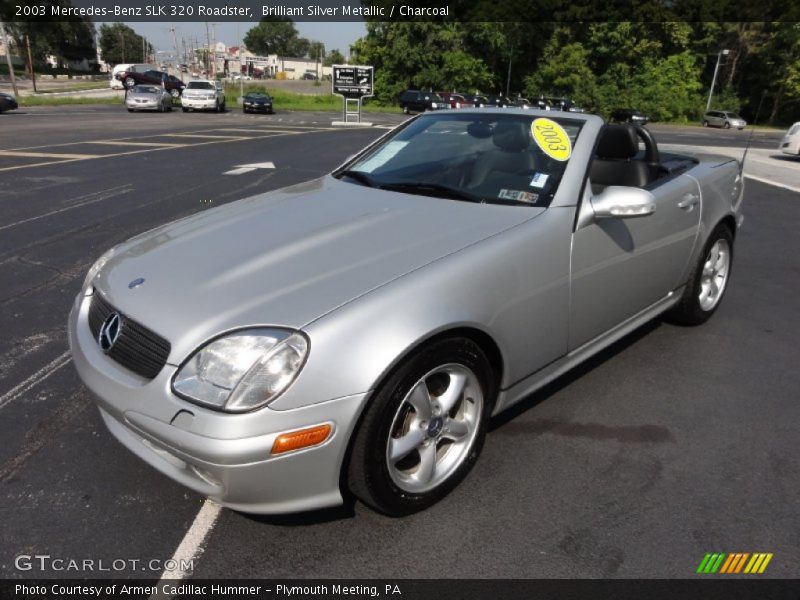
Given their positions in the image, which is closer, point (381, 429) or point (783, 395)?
point (381, 429)

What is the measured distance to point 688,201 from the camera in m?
3.71

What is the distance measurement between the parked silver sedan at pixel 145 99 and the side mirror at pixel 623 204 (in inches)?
1191

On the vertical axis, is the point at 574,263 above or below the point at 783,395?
above

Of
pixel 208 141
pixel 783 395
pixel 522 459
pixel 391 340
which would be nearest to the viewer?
pixel 391 340

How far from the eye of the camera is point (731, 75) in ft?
189

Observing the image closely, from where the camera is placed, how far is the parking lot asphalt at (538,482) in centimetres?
218

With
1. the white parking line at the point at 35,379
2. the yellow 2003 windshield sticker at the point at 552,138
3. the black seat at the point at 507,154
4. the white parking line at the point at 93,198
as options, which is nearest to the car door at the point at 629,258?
the yellow 2003 windshield sticker at the point at 552,138

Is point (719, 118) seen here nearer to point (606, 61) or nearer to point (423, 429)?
point (606, 61)

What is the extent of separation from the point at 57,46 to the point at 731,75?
92.1m

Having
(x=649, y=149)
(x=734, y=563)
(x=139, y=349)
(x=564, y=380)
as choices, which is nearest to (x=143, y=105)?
(x=649, y=149)

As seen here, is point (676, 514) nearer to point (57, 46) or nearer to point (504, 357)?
point (504, 357)

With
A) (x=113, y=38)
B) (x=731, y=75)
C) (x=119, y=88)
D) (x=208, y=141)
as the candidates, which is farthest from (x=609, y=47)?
(x=113, y=38)

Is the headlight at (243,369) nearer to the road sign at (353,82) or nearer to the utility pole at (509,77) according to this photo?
the road sign at (353,82)

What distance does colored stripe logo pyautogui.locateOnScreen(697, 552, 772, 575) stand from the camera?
2156 millimetres
